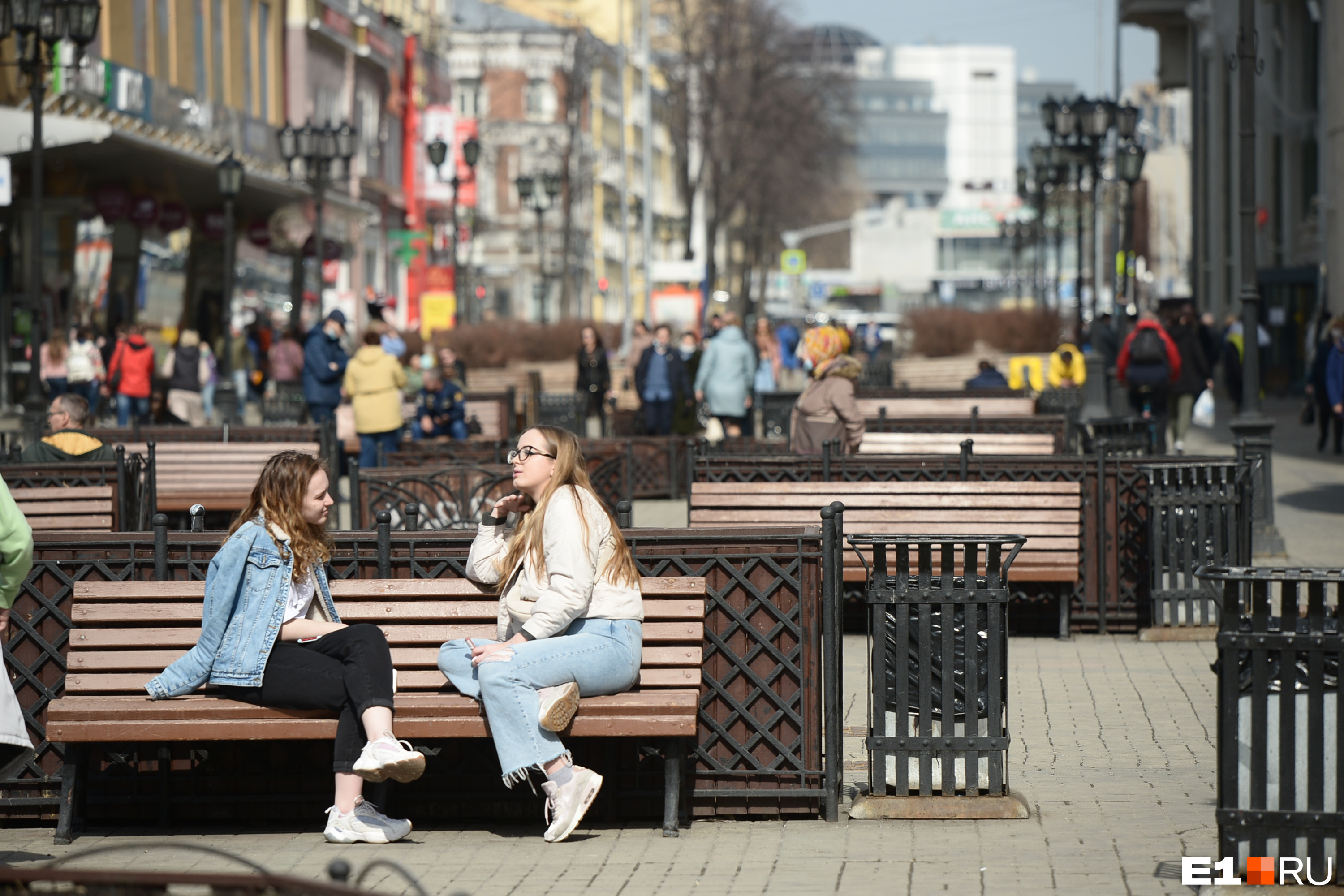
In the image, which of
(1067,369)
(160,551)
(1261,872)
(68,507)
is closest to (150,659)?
(160,551)

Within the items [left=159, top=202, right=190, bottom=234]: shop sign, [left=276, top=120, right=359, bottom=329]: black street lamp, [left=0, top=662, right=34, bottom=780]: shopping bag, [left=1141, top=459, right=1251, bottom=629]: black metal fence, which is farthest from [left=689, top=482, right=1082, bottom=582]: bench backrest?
[left=159, top=202, right=190, bottom=234]: shop sign

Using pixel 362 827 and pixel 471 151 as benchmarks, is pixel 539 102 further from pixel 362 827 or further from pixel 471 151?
pixel 362 827

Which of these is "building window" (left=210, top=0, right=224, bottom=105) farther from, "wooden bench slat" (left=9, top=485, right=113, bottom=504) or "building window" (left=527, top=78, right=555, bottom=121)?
"building window" (left=527, top=78, right=555, bottom=121)

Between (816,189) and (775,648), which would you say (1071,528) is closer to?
(775,648)

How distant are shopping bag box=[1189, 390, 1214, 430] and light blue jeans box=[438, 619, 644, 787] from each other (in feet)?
56.5

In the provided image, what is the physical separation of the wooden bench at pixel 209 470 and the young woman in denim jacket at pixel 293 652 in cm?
779

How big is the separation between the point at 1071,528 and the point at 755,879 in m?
5.19

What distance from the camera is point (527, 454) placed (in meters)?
6.75

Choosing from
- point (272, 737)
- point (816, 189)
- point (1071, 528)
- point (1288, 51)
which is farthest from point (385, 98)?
point (272, 737)

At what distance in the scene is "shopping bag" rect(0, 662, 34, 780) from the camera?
586 centimetres

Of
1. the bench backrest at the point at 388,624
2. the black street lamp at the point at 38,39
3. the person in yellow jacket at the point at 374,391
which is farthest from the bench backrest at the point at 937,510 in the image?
the black street lamp at the point at 38,39

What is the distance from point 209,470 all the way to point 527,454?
331 inches

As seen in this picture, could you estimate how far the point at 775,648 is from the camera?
6797mm

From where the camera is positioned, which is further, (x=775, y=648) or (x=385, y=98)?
(x=385, y=98)
